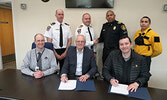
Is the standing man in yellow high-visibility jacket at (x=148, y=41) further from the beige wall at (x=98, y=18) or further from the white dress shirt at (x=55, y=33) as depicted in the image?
the white dress shirt at (x=55, y=33)

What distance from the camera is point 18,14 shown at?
3469 mm

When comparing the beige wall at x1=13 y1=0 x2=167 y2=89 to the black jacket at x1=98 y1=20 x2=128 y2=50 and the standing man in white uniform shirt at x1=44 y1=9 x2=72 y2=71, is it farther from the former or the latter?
the standing man in white uniform shirt at x1=44 y1=9 x2=72 y2=71

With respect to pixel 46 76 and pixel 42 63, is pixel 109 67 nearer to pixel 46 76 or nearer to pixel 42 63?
pixel 46 76

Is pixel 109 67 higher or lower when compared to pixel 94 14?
lower

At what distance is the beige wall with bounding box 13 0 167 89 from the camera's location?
2.79 metres

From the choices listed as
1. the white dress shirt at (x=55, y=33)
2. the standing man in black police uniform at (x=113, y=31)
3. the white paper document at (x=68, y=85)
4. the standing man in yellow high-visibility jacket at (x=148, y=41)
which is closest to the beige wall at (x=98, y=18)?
the standing man in black police uniform at (x=113, y=31)

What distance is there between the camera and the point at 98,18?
3016 millimetres

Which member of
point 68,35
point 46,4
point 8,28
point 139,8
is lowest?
point 68,35

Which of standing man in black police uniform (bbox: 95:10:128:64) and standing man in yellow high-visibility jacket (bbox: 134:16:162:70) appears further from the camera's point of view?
standing man in black police uniform (bbox: 95:10:128:64)

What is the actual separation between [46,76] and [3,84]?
1.59 ft

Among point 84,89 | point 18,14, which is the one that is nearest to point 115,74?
point 84,89

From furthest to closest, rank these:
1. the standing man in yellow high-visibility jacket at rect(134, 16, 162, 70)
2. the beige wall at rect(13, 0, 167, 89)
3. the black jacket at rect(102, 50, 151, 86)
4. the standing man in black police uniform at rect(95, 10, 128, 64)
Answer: the beige wall at rect(13, 0, 167, 89)
the standing man in black police uniform at rect(95, 10, 128, 64)
the standing man in yellow high-visibility jacket at rect(134, 16, 162, 70)
the black jacket at rect(102, 50, 151, 86)

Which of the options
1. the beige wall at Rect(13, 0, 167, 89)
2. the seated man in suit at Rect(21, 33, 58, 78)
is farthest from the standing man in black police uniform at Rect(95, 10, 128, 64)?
the seated man in suit at Rect(21, 33, 58, 78)

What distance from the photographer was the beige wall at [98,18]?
2.79 metres
